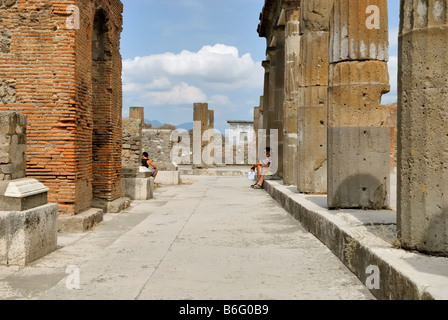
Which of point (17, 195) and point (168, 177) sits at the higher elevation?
point (17, 195)

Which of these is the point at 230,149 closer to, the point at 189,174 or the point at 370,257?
the point at 189,174

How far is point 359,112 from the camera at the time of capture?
22.8 feet

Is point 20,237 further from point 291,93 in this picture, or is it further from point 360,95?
point 291,93

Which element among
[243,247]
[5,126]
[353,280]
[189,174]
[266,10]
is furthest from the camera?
[189,174]

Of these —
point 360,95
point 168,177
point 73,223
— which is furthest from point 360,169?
point 168,177

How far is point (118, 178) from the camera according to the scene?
10562 millimetres

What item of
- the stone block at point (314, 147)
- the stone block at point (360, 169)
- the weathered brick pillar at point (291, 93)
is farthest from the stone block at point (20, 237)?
the weathered brick pillar at point (291, 93)

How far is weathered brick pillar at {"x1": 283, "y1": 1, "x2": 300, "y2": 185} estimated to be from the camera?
42.7ft

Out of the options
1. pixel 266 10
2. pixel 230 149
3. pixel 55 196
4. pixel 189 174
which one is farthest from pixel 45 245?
pixel 230 149

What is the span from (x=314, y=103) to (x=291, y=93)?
360 cm

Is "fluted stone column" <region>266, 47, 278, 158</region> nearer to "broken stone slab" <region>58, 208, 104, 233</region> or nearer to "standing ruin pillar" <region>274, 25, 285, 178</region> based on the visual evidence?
"standing ruin pillar" <region>274, 25, 285, 178</region>

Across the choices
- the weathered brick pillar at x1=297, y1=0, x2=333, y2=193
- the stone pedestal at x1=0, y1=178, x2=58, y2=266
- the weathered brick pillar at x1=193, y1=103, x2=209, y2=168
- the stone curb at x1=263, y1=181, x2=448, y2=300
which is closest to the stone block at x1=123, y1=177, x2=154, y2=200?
the weathered brick pillar at x1=297, y1=0, x2=333, y2=193

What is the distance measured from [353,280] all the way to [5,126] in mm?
3931

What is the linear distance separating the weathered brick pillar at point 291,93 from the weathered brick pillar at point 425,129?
864cm
